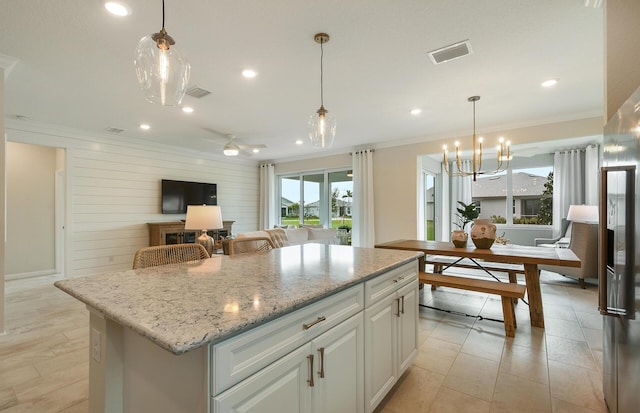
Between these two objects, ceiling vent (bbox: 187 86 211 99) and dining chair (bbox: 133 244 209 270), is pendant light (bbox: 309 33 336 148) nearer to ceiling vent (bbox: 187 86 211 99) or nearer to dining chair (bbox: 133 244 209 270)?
dining chair (bbox: 133 244 209 270)

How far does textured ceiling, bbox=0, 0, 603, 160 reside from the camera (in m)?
2.12

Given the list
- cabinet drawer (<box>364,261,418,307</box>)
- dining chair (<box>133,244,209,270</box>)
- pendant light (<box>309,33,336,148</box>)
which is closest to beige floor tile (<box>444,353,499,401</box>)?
cabinet drawer (<box>364,261,418,307</box>)

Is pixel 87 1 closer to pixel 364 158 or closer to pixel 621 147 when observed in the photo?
pixel 621 147

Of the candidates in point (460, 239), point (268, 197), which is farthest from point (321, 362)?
point (268, 197)

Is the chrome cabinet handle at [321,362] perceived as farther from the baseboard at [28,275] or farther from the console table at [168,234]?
the baseboard at [28,275]

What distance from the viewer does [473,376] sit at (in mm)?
2129

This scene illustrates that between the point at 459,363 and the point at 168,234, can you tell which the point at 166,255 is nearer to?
the point at 459,363

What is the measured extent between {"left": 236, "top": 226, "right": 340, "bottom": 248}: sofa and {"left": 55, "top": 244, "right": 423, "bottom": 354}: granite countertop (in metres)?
2.69

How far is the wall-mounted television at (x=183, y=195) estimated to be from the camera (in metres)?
6.20

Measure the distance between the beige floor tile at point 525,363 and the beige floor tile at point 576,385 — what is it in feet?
0.18

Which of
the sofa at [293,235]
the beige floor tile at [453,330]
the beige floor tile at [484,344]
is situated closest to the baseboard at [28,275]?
the sofa at [293,235]

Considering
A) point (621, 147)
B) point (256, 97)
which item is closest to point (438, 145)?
point (256, 97)

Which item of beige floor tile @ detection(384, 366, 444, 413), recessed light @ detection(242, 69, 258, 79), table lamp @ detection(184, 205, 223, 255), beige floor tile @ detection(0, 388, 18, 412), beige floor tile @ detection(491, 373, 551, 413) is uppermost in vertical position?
recessed light @ detection(242, 69, 258, 79)

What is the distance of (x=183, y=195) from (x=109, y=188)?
1351 mm
